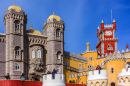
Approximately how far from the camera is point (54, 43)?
166 ft

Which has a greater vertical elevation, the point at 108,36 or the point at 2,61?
the point at 108,36

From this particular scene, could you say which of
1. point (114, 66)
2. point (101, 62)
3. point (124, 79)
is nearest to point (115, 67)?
point (114, 66)

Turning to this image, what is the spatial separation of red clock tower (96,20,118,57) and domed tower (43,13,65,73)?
24.8 m

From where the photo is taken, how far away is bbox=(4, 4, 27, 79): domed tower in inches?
1802

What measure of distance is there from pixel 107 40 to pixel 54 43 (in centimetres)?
2794

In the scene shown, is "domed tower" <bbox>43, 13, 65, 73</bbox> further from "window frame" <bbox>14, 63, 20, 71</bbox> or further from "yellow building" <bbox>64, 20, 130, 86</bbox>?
"window frame" <bbox>14, 63, 20, 71</bbox>

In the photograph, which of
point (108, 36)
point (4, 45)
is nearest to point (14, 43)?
point (4, 45)

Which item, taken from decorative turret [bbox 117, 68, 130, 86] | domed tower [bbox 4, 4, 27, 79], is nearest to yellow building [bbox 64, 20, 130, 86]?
decorative turret [bbox 117, 68, 130, 86]

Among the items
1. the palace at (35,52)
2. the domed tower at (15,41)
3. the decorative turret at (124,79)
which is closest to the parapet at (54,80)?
the decorative turret at (124,79)

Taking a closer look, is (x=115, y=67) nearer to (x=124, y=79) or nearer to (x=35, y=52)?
(x=35, y=52)

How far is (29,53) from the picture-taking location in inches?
1930

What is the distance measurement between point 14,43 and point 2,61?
3.79 metres

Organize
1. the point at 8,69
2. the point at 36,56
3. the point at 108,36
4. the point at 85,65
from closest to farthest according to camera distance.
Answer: the point at 8,69 < the point at 36,56 < the point at 85,65 < the point at 108,36

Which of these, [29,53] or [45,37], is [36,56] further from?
[45,37]
